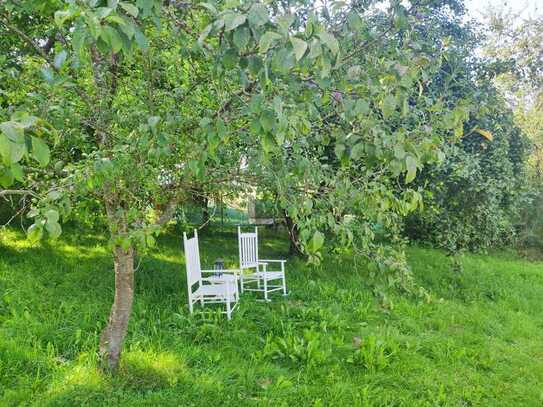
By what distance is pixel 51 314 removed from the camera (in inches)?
143

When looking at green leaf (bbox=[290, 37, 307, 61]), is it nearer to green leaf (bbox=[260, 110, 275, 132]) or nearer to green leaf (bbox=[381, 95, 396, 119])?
green leaf (bbox=[260, 110, 275, 132])

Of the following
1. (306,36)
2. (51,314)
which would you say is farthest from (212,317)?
(306,36)

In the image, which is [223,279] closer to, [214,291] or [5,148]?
[214,291]

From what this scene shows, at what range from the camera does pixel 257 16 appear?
78 centimetres

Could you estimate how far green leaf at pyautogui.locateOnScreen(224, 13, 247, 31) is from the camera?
0.76 meters

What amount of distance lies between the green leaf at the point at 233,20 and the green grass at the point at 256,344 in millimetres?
1305

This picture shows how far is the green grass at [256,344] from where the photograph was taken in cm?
272

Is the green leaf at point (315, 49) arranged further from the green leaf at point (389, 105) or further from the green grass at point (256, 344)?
the green grass at point (256, 344)

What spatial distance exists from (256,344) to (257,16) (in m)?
3.14

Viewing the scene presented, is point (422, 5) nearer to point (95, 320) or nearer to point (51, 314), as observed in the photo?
point (95, 320)

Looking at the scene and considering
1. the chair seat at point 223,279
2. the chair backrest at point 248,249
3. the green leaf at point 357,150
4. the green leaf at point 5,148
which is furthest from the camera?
the chair backrest at point 248,249

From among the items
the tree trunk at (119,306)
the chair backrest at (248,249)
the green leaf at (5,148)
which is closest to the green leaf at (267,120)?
the green leaf at (5,148)

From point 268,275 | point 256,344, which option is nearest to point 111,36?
point 256,344

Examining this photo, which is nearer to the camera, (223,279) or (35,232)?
(35,232)
